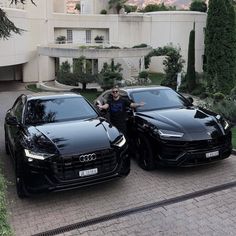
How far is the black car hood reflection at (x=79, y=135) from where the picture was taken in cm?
617

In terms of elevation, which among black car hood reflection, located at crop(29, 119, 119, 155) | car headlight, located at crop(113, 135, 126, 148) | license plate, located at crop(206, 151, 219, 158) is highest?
black car hood reflection, located at crop(29, 119, 119, 155)

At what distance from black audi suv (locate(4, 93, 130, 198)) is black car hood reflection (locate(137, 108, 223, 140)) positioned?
3.70 ft

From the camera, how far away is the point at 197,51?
108 feet

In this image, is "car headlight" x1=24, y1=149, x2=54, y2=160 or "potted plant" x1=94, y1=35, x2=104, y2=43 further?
"potted plant" x1=94, y1=35, x2=104, y2=43

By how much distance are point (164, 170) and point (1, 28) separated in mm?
5381

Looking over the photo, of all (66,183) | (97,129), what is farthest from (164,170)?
(66,183)

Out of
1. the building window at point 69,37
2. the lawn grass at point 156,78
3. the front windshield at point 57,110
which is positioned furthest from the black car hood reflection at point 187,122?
the building window at point 69,37

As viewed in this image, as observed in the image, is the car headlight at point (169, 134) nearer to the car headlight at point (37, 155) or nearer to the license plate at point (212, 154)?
the license plate at point (212, 154)

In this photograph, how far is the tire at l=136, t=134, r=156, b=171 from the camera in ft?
24.6

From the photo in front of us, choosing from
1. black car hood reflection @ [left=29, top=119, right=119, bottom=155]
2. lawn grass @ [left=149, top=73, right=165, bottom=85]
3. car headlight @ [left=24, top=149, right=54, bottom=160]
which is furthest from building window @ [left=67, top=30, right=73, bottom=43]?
car headlight @ [left=24, top=149, right=54, bottom=160]

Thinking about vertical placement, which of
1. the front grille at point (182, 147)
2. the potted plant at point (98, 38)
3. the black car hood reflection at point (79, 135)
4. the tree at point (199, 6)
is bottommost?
the front grille at point (182, 147)

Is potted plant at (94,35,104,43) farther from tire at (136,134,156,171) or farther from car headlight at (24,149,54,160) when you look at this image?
car headlight at (24,149,54,160)

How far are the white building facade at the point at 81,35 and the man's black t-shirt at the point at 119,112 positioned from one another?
53.3ft

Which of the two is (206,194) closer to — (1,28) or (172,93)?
(172,93)
